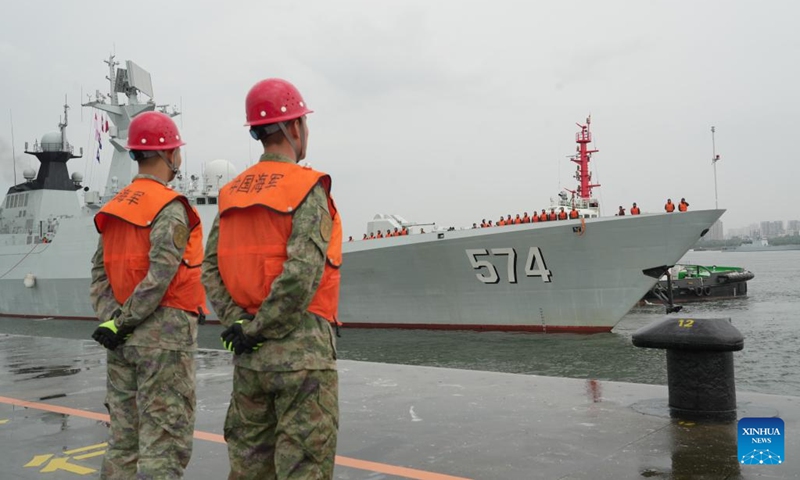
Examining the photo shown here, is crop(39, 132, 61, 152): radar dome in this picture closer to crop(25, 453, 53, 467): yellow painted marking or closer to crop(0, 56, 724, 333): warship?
crop(0, 56, 724, 333): warship

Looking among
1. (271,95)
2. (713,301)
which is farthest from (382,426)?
(713,301)

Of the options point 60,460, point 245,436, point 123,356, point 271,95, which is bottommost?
point 60,460

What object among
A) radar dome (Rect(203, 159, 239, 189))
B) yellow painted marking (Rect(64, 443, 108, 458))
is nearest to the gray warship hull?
radar dome (Rect(203, 159, 239, 189))

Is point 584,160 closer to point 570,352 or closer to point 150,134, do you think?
point 570,352

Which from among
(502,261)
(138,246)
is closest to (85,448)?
(138,246)

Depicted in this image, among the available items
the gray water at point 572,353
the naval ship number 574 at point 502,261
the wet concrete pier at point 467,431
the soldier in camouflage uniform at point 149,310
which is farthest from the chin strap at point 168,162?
the naval ship number 574 at point 502,261

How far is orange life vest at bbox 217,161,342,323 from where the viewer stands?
2148 millimetres

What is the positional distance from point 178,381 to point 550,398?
312cm

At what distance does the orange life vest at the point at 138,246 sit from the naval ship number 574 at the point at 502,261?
603 inches

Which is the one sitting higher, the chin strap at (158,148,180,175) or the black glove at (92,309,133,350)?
the chin strap at (158,148,180,175)

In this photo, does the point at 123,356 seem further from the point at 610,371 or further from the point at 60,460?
the point at 610,371

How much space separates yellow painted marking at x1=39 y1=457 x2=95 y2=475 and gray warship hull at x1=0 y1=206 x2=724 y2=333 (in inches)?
576

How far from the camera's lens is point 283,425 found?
6.80 feet

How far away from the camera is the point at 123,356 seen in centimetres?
292
